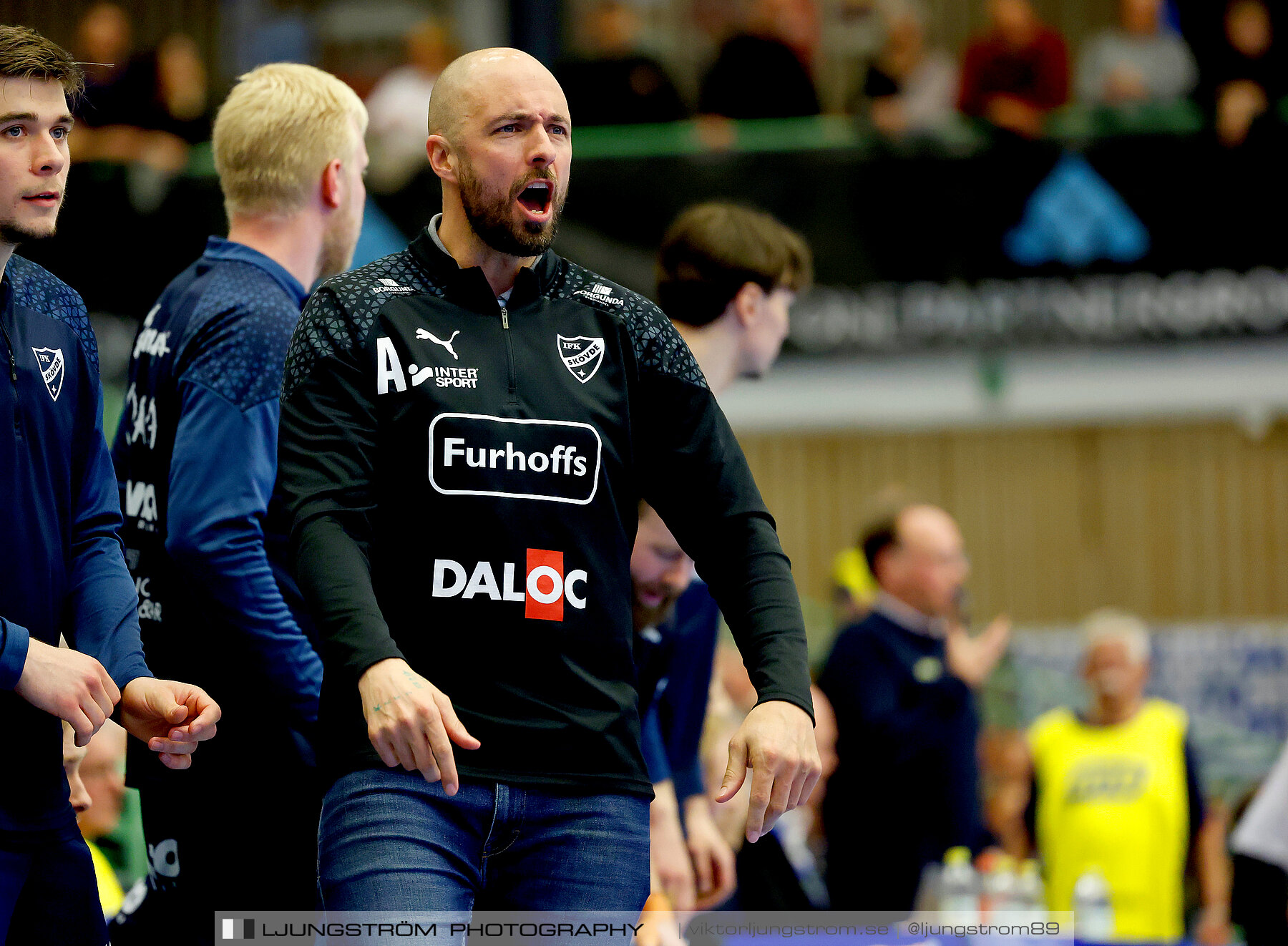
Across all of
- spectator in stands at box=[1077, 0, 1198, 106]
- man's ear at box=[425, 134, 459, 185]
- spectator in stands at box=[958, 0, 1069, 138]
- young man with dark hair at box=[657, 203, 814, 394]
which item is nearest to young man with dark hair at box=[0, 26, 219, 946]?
man's ear at box=[425, 134, 459, 185]

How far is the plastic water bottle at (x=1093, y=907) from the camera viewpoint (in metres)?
6.07

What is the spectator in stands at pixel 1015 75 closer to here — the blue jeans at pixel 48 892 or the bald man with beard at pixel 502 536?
the bald man with beard at pixel 502 536

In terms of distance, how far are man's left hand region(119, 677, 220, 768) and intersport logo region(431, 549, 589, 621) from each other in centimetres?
44

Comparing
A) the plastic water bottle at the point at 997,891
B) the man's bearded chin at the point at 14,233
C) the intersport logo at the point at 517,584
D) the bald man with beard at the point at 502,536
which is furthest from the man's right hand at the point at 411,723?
the plastic water bottle at the point at 997,891

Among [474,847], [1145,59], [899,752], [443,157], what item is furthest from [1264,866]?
[1145,59]

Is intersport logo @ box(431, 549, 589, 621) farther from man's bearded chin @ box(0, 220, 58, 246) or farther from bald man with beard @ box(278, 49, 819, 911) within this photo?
man's bearded chin @ box(0, 220, 58, 246)

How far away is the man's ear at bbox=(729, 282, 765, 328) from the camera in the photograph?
12.0 feet

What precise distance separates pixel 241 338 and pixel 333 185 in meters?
0.43

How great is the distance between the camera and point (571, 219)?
9.39 meters

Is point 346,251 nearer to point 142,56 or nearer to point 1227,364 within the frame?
point 142,56

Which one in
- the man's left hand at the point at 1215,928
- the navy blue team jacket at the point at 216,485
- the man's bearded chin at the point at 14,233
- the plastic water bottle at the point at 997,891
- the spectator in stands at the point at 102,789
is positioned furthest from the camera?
the man's left hand at the point at 1215,928

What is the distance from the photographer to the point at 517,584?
2389 millimetres

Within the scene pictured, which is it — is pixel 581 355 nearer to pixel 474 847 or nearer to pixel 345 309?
pixel 345 309

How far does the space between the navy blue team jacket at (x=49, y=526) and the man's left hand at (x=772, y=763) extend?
0.98 metres
